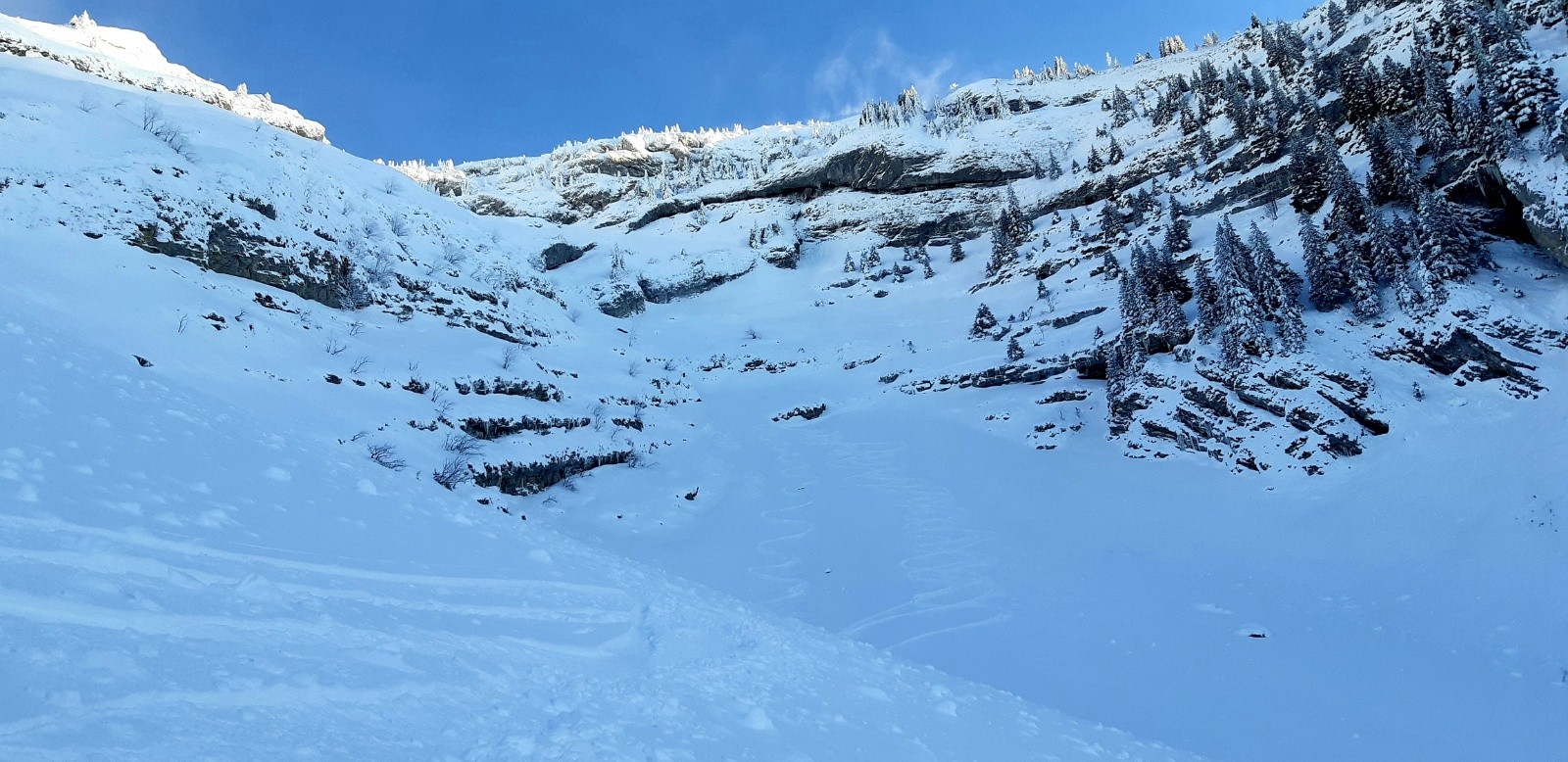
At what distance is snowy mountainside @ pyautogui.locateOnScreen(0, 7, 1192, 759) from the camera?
3469 mm

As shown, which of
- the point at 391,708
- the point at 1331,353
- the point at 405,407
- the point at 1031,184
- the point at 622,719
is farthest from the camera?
the point at 1031,184

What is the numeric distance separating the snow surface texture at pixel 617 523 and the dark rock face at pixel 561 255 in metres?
28.1

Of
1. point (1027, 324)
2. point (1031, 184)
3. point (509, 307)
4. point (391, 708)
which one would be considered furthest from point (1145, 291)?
point (1031, 184)

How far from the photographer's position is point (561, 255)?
70.8m

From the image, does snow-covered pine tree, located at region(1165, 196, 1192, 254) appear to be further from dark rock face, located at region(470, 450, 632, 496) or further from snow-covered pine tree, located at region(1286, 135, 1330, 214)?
dark rock face, located at region(470, 450, 632, 496)

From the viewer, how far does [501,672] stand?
5211 mm

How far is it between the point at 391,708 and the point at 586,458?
17.3 meters

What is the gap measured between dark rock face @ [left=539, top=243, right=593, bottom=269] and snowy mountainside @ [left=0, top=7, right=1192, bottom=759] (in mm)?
49258

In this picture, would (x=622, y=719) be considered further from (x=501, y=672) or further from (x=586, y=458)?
(x=586, y=458)

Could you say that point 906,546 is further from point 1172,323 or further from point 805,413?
point 1172,323

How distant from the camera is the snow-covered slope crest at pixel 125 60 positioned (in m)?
33.8

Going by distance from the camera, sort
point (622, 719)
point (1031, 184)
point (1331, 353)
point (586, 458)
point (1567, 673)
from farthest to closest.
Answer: point (1031, 184), point (1331, 353), point (586, 458), point (1567, 673), point (622, 719)

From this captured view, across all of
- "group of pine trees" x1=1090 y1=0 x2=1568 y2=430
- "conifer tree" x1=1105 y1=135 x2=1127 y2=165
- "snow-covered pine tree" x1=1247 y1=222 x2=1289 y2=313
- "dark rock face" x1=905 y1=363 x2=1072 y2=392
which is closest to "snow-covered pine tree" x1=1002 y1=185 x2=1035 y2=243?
"conifer tree" x1=1105 y1=135 x2=1127 y2=165

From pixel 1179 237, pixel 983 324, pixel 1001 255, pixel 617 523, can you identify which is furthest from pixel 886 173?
pixel 617 523
